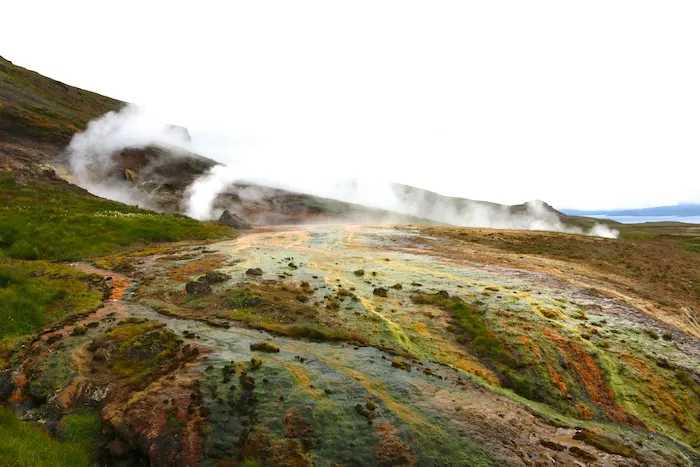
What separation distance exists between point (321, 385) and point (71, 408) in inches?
316

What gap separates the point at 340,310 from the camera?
66.4 ft

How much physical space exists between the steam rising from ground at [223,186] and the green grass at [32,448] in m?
63.2

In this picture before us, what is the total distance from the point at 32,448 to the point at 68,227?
3085 centimetres

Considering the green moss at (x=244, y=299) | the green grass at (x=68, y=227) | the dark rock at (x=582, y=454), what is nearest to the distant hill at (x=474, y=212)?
the green grass at (x=68, y=227)

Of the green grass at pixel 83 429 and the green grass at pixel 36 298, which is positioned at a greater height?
the green grass at pixel 36 298

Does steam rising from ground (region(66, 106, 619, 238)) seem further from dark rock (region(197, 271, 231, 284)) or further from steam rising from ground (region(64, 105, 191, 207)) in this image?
dark rock (region(197, 271, 231, 284))

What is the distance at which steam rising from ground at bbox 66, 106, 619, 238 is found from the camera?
71.2 meters

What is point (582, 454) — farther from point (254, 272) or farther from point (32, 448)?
point (254, 272)

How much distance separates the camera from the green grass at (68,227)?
29.5 m

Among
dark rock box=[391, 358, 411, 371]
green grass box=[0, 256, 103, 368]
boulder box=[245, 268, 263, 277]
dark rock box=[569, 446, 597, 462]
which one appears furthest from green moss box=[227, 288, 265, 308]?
dark rock box=[569, 446, 597, 462]

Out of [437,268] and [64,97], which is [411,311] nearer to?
[437,268]

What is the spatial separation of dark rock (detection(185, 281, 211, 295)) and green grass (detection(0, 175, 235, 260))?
1479cm

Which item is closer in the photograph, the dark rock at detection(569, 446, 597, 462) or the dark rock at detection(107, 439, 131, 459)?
the dark rock at detection(107, 439, 131, 459)

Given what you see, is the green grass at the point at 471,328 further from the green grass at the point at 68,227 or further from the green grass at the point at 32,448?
the green grass at the point at 68,227
